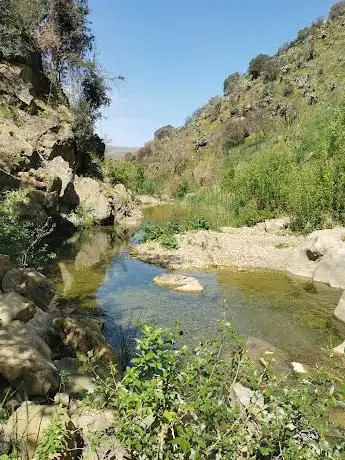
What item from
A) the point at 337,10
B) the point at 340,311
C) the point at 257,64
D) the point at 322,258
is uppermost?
the point at 337,10

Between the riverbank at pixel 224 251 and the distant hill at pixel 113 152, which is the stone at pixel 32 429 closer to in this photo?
the riverbank at pixel 224 251

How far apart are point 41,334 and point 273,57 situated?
60.7 meters

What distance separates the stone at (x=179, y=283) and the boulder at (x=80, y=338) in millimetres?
4490

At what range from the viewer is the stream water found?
308 inches

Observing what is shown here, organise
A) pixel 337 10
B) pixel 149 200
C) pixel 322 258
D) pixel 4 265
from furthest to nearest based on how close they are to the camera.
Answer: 1. pixel 337 10
2. pixel 149 200
3. pixel 322 258
4. pixel 4 265

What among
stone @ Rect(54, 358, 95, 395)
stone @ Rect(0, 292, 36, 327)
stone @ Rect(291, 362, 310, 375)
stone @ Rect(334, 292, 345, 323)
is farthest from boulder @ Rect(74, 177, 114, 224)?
stone @ Rect(54, 358, 95, 395)

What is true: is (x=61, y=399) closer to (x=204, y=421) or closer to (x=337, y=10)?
(x=204, y=421)

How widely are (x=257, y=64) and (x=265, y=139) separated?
2620cm

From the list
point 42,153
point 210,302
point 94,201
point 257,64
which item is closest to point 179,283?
point 210,302

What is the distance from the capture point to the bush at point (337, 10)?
175ft

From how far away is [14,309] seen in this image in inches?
204

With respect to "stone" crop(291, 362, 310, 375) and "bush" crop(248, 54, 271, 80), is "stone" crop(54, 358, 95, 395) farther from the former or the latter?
"bush" crop(248, 54, 271, 80)

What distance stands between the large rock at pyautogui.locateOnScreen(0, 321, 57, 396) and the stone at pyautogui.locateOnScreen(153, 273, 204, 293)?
636cm

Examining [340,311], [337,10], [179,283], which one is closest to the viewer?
[340,311]
